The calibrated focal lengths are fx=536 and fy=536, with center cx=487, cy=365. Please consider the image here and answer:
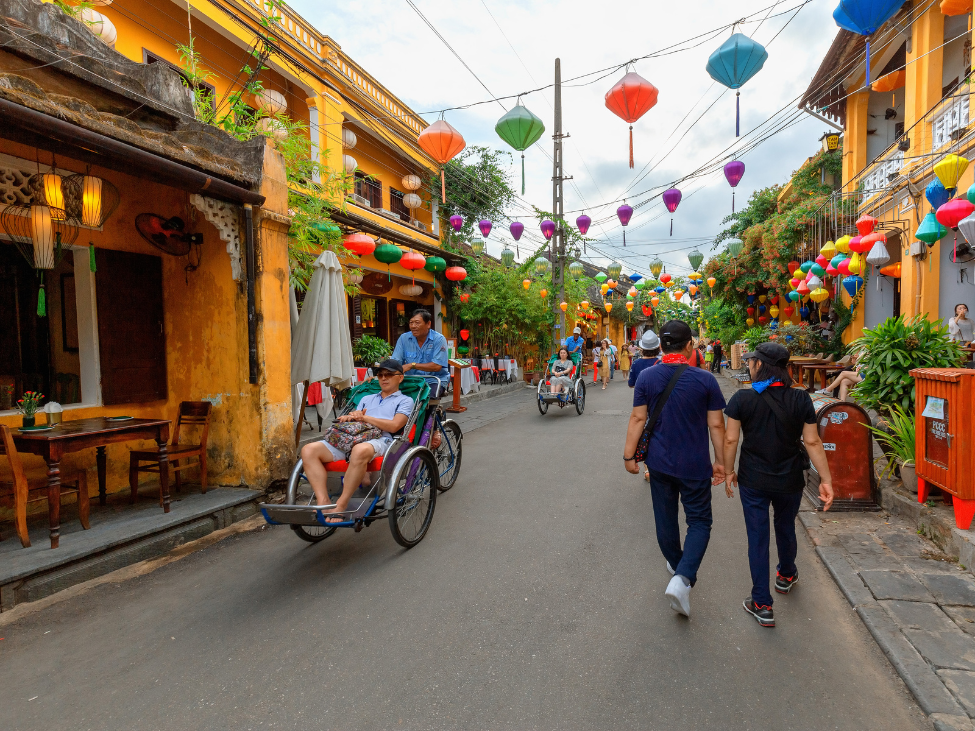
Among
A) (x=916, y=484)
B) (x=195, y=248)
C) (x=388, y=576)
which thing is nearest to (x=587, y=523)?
(x=388, y=576)

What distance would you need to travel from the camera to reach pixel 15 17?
12.9 ft

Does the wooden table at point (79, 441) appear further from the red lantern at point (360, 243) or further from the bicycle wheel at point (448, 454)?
the red lantern at point (360, 243)

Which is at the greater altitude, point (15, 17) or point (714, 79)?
point (714, 79)

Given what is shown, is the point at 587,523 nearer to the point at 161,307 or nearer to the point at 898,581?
the point at 898,581

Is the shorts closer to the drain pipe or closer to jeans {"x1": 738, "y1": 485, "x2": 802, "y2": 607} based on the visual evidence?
the drain pipe

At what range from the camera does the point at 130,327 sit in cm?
570

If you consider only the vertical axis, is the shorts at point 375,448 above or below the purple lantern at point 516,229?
below

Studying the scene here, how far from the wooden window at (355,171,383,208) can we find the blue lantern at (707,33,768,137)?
9681 mm

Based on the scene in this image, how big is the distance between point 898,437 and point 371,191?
12.8m

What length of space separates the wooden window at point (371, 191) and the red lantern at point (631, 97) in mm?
8455

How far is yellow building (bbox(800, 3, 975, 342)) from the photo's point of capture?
9.31m

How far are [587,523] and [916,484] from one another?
294 centimetres

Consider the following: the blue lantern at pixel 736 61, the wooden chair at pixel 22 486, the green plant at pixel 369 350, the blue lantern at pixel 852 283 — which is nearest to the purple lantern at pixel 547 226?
the green plant at pixel 369 350

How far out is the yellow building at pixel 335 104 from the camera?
27.8 ft
